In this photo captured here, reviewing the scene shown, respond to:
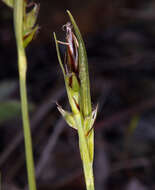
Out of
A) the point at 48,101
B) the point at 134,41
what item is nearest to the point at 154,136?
the point at 48,101

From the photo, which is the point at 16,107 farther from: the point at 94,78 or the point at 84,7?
the point at 84,7

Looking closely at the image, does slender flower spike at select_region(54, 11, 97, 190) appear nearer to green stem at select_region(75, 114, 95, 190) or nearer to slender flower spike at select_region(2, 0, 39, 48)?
green stem at select_region(75, 114, 95, 190)

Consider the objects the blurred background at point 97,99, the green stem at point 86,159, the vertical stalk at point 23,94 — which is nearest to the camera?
the green stem at point 86,159

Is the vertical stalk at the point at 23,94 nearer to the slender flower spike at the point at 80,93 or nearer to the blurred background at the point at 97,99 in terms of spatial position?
the slender flower spike at the point at 80,93

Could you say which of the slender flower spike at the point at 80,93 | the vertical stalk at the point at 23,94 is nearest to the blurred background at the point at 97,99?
the vertical stalk at the point at 23,94

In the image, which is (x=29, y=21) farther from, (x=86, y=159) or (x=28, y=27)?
(x=86, y=159)

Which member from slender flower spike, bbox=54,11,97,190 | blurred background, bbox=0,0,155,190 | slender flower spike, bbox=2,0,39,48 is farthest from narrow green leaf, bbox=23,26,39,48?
blurred background, bbox=0,0,155,190
